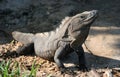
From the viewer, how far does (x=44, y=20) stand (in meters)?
8.91

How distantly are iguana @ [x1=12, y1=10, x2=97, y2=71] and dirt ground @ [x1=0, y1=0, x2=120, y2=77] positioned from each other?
0.58 feet

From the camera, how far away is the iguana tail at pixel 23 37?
758cm

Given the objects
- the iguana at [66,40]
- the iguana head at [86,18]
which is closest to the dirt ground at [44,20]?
the iguana at [66,40]

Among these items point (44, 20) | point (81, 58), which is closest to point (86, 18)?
point (81, 58)

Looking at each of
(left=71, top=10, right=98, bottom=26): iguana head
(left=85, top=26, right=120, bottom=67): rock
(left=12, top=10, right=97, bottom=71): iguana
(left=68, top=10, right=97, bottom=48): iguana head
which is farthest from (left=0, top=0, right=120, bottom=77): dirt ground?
(left=71, top=10, right=98, bottom=26): iguana head

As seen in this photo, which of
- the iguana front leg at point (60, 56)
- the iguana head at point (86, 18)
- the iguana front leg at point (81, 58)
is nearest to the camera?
the iguana head at point (86, 18)

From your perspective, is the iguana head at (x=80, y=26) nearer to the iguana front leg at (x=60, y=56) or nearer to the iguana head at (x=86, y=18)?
the iguana head at (x=86, y=18)

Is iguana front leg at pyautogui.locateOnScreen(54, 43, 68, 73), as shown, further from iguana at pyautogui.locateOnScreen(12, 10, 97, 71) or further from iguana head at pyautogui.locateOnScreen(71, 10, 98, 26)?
iguana head at pyautogui.locateOnScreen(71, 10, 98, 26)

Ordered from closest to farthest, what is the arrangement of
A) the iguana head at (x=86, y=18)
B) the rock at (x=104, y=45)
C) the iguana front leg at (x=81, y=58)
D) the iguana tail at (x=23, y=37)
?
the iguana head at (x=86, y=18) < the iguana front leg at (x=81, y=58) < the rock at (x=104, y=45) < the iguana tail at (x=23, y=37)

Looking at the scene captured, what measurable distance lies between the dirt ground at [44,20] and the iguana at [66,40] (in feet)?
0.58

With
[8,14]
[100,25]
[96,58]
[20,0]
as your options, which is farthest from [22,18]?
[96,58]

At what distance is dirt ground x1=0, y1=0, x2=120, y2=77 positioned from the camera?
23.1 feet

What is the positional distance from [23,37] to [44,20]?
129cm

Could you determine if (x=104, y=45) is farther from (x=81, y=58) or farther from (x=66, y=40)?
(x=66, y=40)
